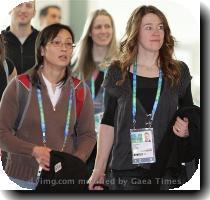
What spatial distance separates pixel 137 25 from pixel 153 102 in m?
0.37

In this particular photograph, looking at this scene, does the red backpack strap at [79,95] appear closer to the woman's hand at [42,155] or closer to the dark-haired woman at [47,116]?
the dark-haired woman at [47,116]

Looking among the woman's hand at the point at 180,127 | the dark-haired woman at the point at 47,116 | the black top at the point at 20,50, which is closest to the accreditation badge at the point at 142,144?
the woman's hand at the point at 180,127

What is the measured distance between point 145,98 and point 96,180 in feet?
1.49

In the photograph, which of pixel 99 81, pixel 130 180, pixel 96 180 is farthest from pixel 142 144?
pixel 99 81

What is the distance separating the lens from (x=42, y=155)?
1992 mm

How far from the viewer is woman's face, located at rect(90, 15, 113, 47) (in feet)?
7.16

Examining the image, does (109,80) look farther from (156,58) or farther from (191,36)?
(191,36)

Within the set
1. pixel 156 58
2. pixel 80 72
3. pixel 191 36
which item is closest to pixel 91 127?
pixel 80 72

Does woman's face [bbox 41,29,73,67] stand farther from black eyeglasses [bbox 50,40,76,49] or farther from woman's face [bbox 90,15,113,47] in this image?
woman's face [bbox 90,15,113,47]

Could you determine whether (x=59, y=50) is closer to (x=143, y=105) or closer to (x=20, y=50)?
(x=20, y=50)

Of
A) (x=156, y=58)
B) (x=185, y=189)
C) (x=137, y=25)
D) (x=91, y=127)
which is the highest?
(x=137, y=25)

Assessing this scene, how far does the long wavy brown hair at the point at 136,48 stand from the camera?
1963 millimetres

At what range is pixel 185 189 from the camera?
2.08 meters

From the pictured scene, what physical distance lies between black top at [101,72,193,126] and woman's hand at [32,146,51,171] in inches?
11.9
